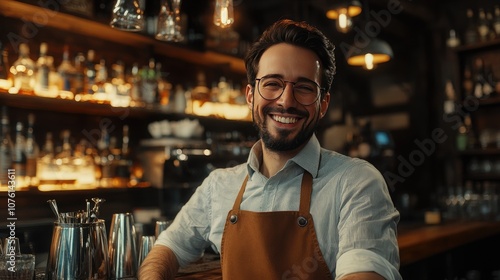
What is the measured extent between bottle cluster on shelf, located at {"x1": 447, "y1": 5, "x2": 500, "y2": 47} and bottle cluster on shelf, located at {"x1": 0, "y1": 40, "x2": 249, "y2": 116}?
2328mm

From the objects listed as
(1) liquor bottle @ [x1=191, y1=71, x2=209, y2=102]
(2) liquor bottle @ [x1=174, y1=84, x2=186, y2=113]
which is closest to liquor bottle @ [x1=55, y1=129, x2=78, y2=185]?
(2) liquor bottle @ [x1=174, y1=84, x2=186, y2=113]

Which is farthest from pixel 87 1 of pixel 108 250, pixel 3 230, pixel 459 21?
pixel 459 21

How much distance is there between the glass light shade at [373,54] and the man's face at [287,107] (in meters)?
1.65

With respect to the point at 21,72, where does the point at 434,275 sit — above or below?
below

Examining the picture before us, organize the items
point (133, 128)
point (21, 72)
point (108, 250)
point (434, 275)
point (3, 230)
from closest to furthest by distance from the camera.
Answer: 1. point (108, 250)
2. point (3, 230)
3. point (434, 275)
4. point (21, 72)
5. point (133, 128)

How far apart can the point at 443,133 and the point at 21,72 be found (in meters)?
3.82

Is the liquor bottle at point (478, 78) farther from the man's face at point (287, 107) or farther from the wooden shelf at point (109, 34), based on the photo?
the man's face at point (287, 107)

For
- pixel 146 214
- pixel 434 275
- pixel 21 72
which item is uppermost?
pixel 21 72

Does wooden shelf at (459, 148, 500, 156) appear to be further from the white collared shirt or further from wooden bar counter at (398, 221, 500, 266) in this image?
the white collared shirt

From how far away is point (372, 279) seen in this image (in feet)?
3.78

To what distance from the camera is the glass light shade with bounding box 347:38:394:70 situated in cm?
304

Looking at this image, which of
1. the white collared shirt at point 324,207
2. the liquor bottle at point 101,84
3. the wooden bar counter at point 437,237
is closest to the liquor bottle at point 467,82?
the wooden bar counter at point 437,237

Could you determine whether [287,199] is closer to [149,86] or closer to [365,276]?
[365,276]

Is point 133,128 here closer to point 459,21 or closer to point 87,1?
point 87,1
